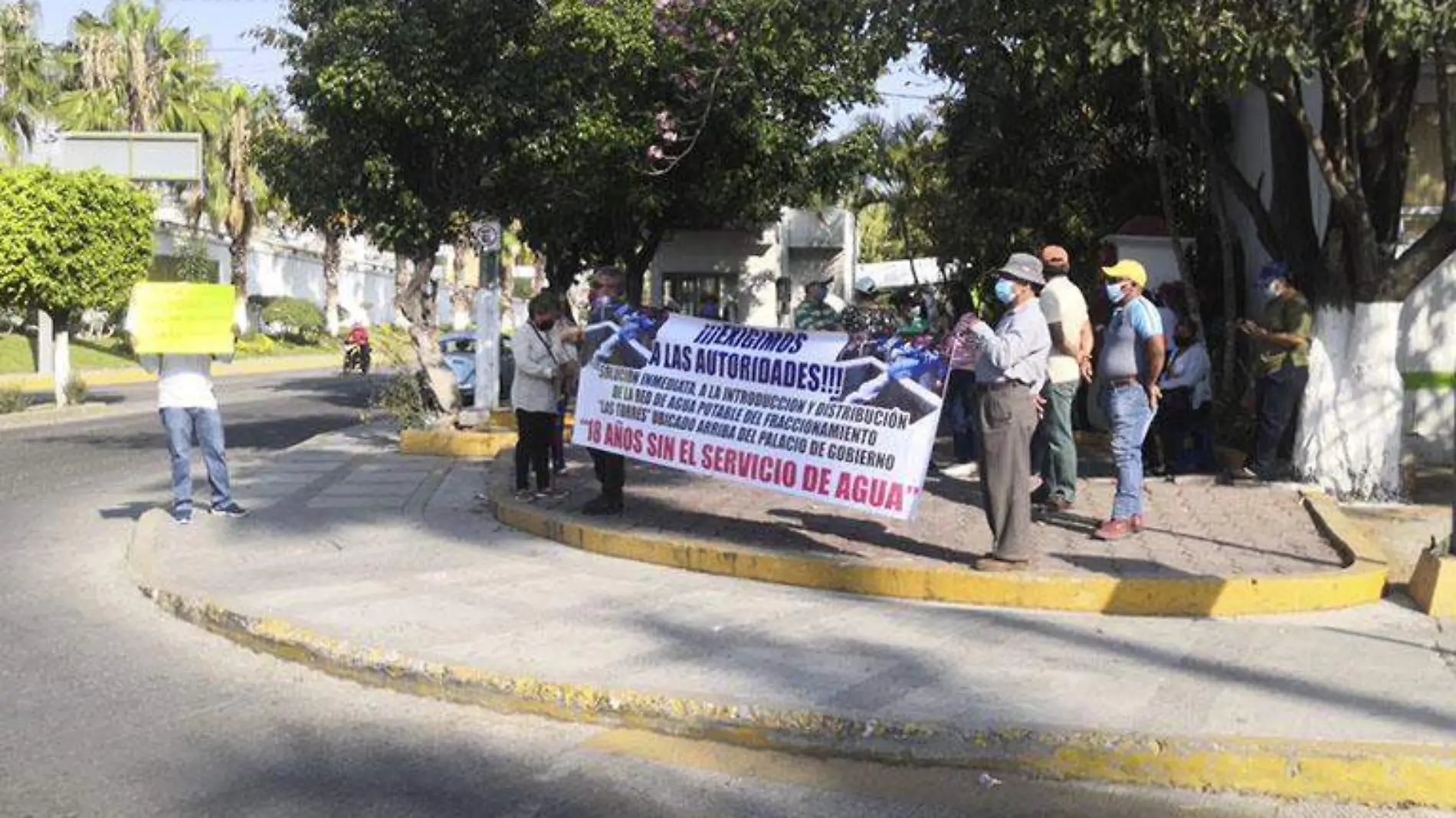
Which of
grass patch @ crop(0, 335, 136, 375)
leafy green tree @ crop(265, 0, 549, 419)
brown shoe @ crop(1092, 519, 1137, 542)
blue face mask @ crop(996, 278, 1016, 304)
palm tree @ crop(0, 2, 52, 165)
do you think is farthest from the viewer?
palm tree @ crop(0, 2, 52, 165)

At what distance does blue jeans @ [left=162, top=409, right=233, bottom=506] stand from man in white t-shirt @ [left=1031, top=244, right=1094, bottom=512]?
608cm

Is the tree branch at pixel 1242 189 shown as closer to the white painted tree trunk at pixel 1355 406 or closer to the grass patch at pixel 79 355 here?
the white painted tree trunk at pixel 1355 406

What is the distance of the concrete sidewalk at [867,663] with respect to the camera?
4.80 meters

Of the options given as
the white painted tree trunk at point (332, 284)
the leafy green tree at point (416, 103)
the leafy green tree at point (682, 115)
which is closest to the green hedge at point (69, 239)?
the leafy green tree at point (682, 115)

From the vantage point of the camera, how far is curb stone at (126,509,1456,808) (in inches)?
181

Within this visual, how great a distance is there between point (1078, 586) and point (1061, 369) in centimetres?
217

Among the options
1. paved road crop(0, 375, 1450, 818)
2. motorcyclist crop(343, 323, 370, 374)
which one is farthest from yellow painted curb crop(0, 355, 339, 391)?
paved road crop(0, 375, 1450, 818)

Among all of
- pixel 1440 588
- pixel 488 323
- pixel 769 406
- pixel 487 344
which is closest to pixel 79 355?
pixel 487 344

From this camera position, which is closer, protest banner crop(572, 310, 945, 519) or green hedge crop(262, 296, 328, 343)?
protest banner crop(572, 310, 945, 519)

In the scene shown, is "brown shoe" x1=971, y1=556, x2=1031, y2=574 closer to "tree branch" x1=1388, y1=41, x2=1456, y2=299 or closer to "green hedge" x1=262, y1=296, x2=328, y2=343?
"tree branch" x1=1388, y1=41, x2=1456, y2=299

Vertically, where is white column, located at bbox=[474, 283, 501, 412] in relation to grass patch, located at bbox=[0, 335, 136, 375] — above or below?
above

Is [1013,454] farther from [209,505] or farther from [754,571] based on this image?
[209,505]

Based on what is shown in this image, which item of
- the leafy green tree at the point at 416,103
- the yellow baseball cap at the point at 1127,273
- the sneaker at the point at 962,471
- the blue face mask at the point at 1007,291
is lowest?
the sneaker at the point at 962,471

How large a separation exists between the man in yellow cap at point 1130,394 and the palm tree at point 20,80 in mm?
34162
